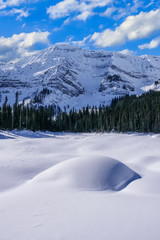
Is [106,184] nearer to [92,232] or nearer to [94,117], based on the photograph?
[92,232]

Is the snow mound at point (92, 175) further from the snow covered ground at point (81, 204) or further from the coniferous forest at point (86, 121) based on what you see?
the coniferous forest at point (86, 121)

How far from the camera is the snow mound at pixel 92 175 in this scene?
7421 mm

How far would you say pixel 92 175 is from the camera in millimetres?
7867

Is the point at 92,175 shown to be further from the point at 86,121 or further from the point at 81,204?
the point at 86,121

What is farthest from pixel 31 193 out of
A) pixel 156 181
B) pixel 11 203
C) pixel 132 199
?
pixel 156 181

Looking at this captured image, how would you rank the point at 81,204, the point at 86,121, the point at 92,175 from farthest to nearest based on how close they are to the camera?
1. the point at 86,121
2. the point at 92,175
3. the point at 81,204

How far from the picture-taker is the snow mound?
7421mm

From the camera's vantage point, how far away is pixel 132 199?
554 centimetres

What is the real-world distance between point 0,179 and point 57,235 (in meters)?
6.33

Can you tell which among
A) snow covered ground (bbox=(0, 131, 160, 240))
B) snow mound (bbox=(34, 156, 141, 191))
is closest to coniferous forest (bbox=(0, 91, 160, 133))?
snow mound (bbox=(34, 156, 141, 191))

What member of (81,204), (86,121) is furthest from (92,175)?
(86,121)

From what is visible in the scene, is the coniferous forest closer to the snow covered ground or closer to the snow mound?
the snow mound

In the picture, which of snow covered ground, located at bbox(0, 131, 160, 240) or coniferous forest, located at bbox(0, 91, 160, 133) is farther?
coniferous forest, located at bbox(0, 91, 160, 133)

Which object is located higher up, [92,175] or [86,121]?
[86,121]
